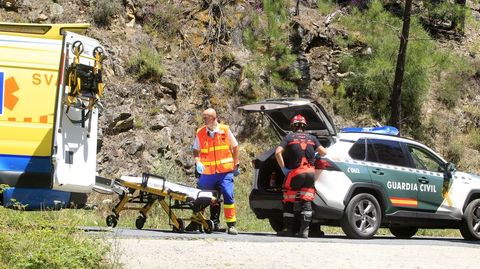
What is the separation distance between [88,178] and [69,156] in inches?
18.3

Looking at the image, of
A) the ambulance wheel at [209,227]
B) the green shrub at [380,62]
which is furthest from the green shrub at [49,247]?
the green shrub at [380,62]

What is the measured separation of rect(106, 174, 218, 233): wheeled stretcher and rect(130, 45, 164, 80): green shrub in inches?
339

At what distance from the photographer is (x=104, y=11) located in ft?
60.3

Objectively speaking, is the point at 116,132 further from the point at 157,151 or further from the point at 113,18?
the point at 113,18

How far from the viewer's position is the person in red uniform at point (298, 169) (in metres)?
9.99

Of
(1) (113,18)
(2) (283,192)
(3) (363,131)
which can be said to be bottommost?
(2) (283,192)

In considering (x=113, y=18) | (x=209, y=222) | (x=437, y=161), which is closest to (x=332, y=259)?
(x=209, y=222)

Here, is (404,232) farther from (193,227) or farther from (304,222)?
(193,227)

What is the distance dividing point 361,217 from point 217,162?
255 centimetres

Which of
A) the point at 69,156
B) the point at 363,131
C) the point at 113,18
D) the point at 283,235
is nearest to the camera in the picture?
the point at 69,156

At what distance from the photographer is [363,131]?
440 inches

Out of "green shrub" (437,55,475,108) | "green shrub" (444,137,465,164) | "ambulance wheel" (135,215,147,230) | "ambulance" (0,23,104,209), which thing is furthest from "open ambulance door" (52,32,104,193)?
"green shrub" (437,55,475,108)

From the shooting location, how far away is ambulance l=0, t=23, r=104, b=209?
30.4ft

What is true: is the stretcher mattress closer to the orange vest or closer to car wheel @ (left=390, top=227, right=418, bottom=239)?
the orange vest
